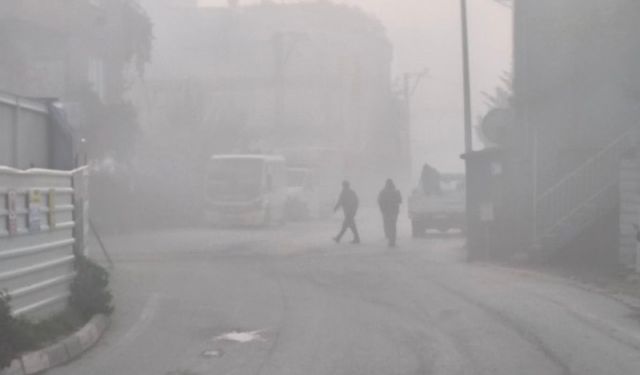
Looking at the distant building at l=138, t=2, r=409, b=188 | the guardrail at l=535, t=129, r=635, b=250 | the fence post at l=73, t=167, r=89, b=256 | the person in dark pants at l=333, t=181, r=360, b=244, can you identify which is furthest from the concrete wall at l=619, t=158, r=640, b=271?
the distant building at l=138, t=2, r=409, b=188

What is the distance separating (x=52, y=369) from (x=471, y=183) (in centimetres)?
1423

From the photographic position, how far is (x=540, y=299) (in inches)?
539

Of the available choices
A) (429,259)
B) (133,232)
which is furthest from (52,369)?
(133,232)

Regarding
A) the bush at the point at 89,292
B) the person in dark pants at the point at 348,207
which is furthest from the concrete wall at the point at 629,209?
the person in dark pants at the point at 348,207

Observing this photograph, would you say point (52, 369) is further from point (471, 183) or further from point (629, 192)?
point (471, 183)

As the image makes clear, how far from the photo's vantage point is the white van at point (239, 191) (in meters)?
37.7

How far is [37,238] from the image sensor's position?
36.4ft

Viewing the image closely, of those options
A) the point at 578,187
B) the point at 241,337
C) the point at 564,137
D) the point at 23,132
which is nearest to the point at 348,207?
the point at 564,137

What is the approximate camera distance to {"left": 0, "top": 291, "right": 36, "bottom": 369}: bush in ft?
27.6

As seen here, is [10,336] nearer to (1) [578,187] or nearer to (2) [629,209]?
(2) [629,209]

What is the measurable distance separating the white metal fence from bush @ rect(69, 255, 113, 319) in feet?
0.39

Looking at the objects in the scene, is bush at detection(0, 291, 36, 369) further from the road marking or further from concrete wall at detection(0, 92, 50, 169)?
concrete wall at detection(0, 92, 50, 169)

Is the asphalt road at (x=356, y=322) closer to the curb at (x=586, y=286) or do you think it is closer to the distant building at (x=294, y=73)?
the curb at (x=586, y=286)

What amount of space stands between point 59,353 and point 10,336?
37.2 inches
